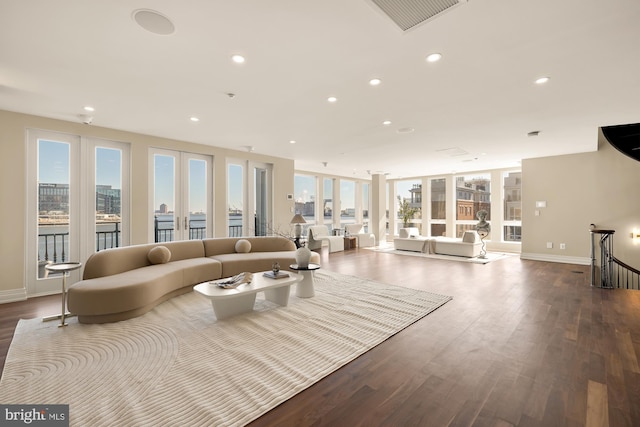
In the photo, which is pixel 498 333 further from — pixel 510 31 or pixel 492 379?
pixel 510 31

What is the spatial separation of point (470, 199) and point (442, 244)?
3437 millimetres

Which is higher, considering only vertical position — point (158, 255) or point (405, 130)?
point (405, 130)

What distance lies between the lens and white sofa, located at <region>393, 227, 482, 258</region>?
7.74m

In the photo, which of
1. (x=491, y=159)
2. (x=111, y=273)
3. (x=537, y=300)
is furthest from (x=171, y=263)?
(x=491, y=159)

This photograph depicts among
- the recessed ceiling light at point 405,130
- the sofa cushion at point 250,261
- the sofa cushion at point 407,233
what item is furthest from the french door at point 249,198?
the sofa cushion at point 407,233

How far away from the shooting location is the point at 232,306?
346 cm

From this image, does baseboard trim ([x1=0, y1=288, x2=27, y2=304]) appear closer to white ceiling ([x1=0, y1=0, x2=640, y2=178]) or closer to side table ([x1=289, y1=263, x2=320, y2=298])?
white ceiling ([x1=0, y1=0, x2=640, y2=178])

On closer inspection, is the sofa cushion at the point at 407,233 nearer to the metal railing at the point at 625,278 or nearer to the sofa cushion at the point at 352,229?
the sofa cushion at the point at 352,229

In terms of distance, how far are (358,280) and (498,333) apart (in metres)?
2.52

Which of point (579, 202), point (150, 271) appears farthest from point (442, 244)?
point (150, 271)

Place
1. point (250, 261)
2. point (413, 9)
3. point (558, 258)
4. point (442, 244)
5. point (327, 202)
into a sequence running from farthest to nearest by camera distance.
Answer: point (327, 202) → point (442, 244) → point (558, 258) → point (250, 261) → point (413, 9)

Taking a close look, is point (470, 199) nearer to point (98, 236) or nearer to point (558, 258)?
point (558, 258)

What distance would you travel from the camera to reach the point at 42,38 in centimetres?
240

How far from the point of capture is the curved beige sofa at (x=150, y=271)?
3.17m
